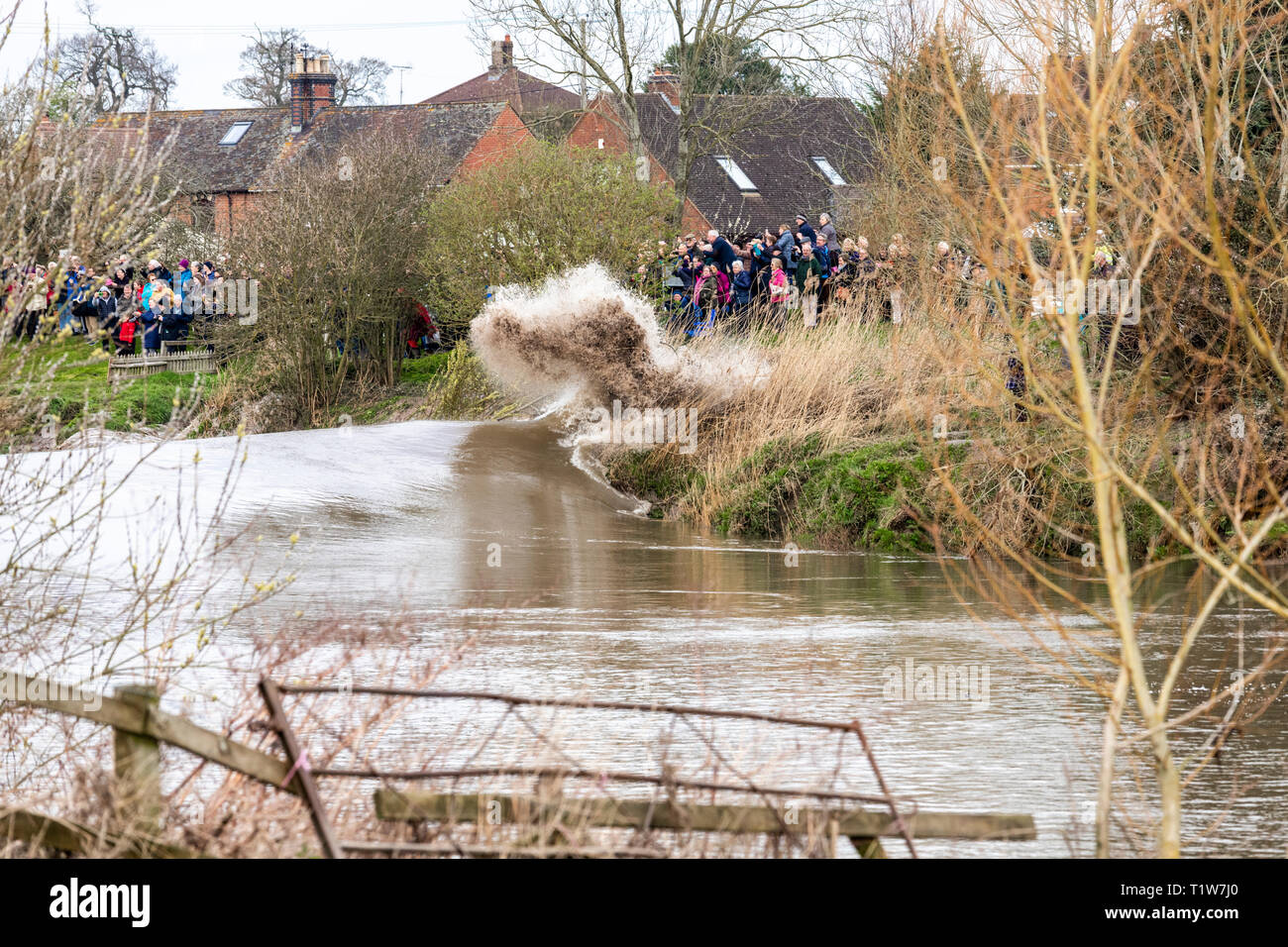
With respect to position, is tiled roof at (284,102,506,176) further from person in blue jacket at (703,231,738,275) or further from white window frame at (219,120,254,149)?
person in blue jacket at (703,231,738,275)

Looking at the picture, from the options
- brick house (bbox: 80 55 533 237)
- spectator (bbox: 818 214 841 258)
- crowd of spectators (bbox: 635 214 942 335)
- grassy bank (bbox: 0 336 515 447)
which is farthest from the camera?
brick house (bbox: 80 55 533 237)

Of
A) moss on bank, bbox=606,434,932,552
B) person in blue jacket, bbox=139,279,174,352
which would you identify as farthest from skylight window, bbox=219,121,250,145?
moss on bank, bbox=606,434,932,552

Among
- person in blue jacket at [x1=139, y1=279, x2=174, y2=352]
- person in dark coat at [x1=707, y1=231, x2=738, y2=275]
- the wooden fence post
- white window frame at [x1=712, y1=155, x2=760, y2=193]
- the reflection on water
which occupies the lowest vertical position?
the reflection on water

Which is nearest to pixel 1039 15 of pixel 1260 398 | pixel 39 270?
pixel 39 270

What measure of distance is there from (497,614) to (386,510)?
6.61 m

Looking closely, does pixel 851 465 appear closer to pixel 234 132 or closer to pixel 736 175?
pixel 736 175

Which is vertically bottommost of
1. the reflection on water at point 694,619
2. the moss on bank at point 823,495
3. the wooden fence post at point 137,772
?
the reflection on water at point 694,619

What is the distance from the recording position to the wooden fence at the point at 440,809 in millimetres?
4820

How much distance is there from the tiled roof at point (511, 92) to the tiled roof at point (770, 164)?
3.28 metres

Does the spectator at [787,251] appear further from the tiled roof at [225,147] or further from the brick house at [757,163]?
the tiled roof at [225,147]

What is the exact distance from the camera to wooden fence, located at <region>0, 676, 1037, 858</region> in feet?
15.8

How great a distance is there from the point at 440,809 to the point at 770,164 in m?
50.8

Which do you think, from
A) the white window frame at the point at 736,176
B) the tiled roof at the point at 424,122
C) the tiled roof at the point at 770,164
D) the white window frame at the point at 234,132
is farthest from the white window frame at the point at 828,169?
the white window frame at the point at 234,132

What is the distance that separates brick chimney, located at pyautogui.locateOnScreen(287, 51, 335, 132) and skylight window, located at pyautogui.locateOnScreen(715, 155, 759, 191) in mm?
13938
